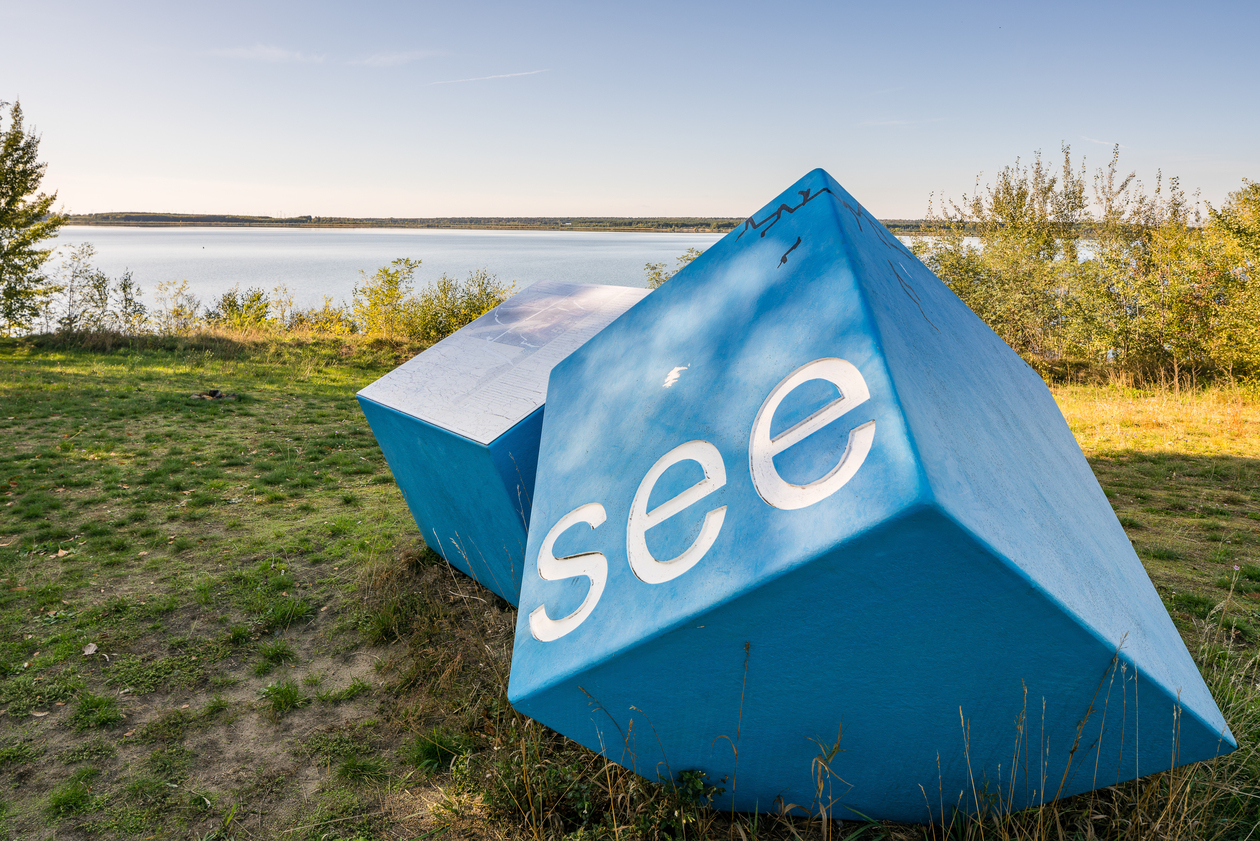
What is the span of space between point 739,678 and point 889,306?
1186 millimetres

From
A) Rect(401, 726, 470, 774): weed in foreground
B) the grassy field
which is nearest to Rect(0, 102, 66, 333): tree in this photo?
the grassy field

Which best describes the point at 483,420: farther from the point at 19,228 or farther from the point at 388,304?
the point at 19,228

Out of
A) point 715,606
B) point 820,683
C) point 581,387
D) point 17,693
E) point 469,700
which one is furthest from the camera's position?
point 17,693

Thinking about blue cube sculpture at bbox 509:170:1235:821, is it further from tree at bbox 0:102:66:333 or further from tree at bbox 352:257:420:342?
tree at bbox 0:102:66:333

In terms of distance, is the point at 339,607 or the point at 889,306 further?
the point at 339,607

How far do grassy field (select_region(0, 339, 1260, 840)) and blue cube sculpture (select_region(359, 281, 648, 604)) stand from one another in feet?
1.72

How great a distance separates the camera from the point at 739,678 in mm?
1790

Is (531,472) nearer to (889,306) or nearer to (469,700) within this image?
(469,700)

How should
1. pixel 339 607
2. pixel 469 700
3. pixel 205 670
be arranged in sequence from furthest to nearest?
pixel 339 607, pixel 205 670, pixel 469 700

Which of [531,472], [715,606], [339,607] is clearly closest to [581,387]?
[531,472]

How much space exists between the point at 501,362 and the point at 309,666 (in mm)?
2191

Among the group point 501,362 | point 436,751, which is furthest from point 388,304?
point 436,751

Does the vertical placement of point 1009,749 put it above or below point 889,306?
below

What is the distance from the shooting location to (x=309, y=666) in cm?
391
